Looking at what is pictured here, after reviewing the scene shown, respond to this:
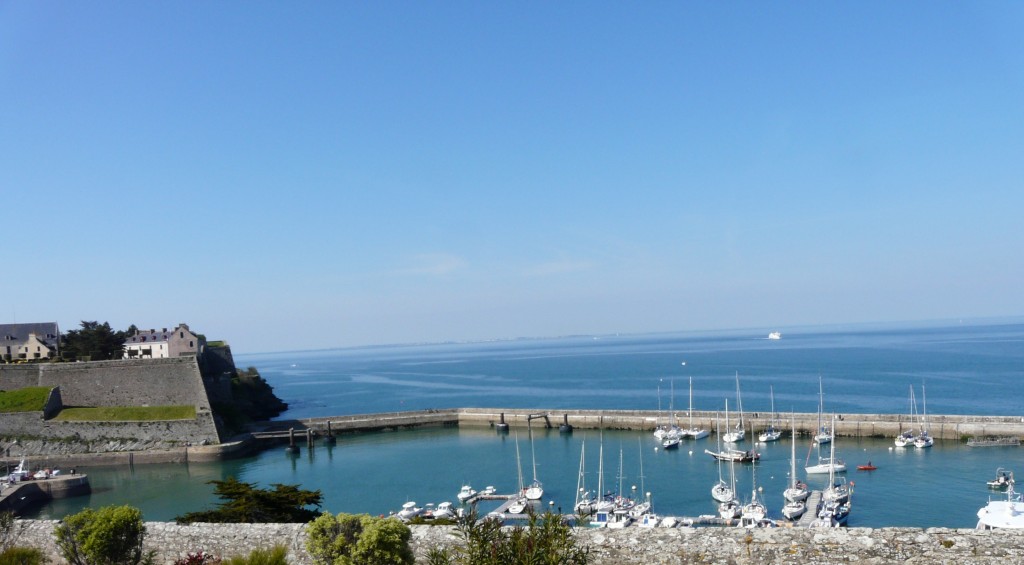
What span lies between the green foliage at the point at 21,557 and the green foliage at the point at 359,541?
191 inches

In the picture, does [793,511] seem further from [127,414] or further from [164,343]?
[164,343]

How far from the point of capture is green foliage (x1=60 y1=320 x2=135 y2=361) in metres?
58.4

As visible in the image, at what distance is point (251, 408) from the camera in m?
62.8

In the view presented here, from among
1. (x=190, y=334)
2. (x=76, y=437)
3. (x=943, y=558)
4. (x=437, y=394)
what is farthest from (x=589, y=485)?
(x=437, y=394)

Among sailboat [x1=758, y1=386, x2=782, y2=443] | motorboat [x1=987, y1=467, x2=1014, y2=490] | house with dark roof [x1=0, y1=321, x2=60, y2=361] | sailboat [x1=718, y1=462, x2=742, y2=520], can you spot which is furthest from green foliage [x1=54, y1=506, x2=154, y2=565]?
house with dark roof [x1=0, y1=321, x2=60, y2=361]

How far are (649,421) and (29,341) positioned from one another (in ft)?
176

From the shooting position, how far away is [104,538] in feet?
34.1

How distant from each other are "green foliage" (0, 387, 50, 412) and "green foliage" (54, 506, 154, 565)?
1800 inches

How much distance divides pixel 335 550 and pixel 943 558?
6.68 meters

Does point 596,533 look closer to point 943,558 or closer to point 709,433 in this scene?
point 943,558

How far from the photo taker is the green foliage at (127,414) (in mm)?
49094

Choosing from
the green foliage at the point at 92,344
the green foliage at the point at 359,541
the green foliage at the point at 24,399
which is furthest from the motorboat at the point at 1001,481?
the green foliage at the point at 92,344

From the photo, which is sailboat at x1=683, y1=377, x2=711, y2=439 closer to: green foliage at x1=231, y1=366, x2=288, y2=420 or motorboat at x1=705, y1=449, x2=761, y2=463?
motorboat at x1=705, y1=449, x2=761, y2=463

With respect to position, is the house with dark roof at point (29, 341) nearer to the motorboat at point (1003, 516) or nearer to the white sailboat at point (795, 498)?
the white sailboat at point (795, 498)
